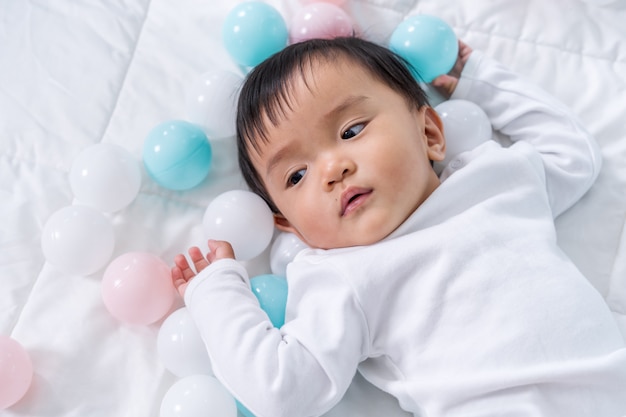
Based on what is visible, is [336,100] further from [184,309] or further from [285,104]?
[184,309]

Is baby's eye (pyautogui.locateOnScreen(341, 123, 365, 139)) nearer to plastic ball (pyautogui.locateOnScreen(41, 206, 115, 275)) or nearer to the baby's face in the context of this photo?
the baby's face

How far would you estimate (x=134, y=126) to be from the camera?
1320 mm

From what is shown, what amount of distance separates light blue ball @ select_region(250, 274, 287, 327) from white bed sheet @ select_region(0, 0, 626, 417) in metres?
0.09

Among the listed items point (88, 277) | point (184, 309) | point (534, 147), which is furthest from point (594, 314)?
point (88, 277)

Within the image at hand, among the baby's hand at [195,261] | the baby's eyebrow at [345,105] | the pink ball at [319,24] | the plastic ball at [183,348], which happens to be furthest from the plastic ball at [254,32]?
the plastic ball at [183,348]

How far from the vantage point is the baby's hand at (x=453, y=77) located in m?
1.34

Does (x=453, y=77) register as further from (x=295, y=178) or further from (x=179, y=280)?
(x=179, y=280)

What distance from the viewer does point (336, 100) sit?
1.09 meters

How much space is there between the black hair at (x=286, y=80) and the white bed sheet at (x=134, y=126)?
0.15m

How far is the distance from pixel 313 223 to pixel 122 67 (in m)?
0.55

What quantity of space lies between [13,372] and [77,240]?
22cm

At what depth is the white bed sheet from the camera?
1.14m

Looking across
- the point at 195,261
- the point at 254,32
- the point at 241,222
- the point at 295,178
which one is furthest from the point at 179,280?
the point at 254,32

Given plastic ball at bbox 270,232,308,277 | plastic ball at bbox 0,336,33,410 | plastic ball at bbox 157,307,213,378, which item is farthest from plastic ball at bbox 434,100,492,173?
plastic ball at bbox 0,336,33,410
